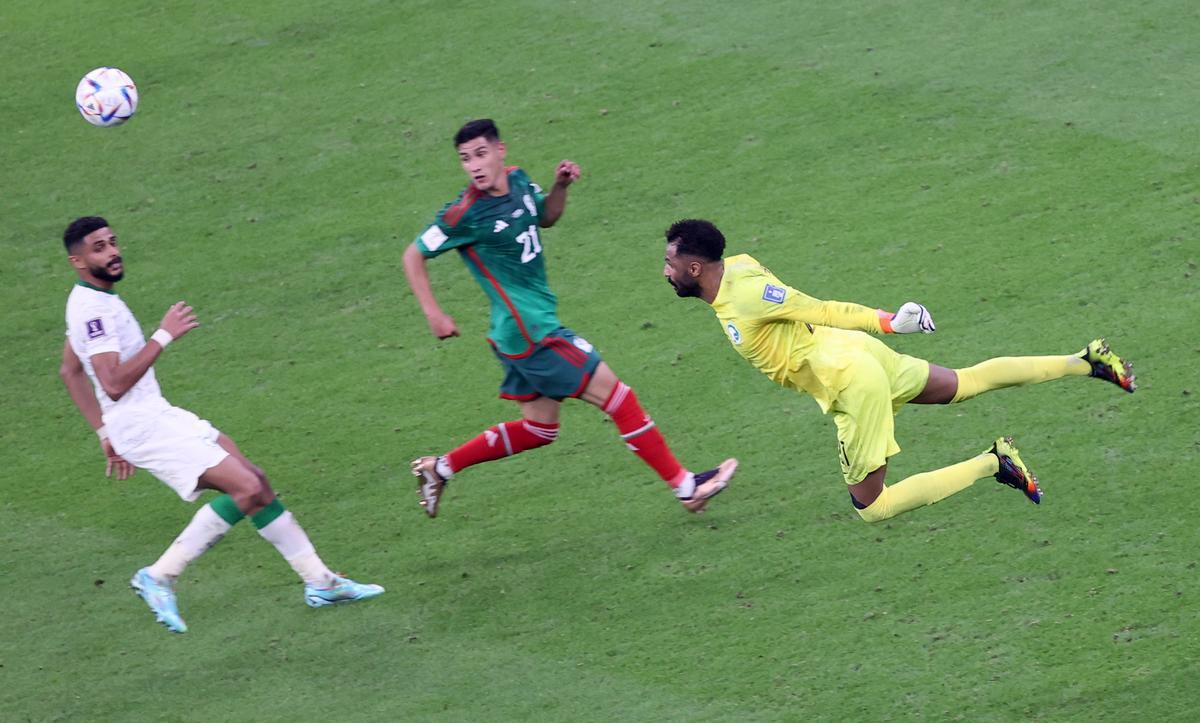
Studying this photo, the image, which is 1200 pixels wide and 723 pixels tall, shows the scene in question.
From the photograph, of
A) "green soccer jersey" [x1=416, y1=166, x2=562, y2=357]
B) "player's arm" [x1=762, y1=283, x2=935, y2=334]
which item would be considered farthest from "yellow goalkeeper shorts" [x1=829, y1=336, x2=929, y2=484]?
"green soccer jersey" [x1=416, y1=166, x2=562, y2=357]

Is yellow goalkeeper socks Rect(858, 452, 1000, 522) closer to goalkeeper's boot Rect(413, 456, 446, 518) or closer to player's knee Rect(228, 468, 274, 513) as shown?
goalkeeper's boot Rect(413, 456, 446, 518)

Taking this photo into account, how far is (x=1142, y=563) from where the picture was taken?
22.8 ft

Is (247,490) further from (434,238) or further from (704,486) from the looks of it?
(704,486)

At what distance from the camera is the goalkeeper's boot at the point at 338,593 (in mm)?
7387

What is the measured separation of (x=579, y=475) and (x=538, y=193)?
1.61 metres

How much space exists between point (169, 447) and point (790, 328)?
298 cm

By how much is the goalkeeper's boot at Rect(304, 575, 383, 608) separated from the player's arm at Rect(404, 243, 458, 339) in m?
1.36

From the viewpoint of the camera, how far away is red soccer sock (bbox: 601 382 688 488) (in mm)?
7480

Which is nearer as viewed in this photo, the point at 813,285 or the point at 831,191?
the point at 813,285

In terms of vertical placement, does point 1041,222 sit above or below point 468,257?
below

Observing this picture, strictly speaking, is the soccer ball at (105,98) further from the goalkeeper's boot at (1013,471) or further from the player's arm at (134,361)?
the goalkeeper's boot at (1013,471)

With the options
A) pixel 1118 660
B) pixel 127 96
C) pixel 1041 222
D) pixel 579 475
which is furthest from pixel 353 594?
pixel 1041 222

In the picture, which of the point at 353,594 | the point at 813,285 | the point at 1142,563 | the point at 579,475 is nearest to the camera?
the point at 1142,563

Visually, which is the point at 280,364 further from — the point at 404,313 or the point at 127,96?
the point at 127,96
